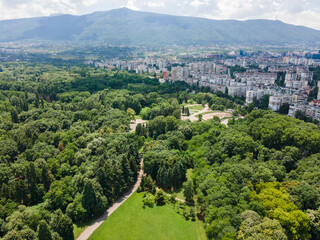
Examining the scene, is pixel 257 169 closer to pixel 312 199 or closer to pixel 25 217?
pixel 312 199

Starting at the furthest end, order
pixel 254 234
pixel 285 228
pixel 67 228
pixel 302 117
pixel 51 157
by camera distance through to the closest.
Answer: pixel 302 117
pixel 51 157
pixel 67 228
pixel 285 228
pixel 254 234

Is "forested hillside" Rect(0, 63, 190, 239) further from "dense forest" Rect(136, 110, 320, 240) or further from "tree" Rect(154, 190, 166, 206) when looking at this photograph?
"dense forest" Rect(136, 110, 320, 240)

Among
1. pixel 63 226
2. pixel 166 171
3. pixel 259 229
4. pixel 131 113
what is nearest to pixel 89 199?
pixel 63 226

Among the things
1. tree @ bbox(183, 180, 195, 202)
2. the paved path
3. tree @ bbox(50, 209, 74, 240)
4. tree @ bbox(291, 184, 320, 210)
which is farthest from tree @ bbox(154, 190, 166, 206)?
tree @ bbox(291, 184, 320, 210)

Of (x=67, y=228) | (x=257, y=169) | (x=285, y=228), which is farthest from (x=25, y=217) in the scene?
(x=257, y=169)

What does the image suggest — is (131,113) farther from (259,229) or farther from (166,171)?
(259,229)

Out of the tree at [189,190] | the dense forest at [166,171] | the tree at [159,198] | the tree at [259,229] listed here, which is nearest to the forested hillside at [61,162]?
the dense forest at [166,171]
